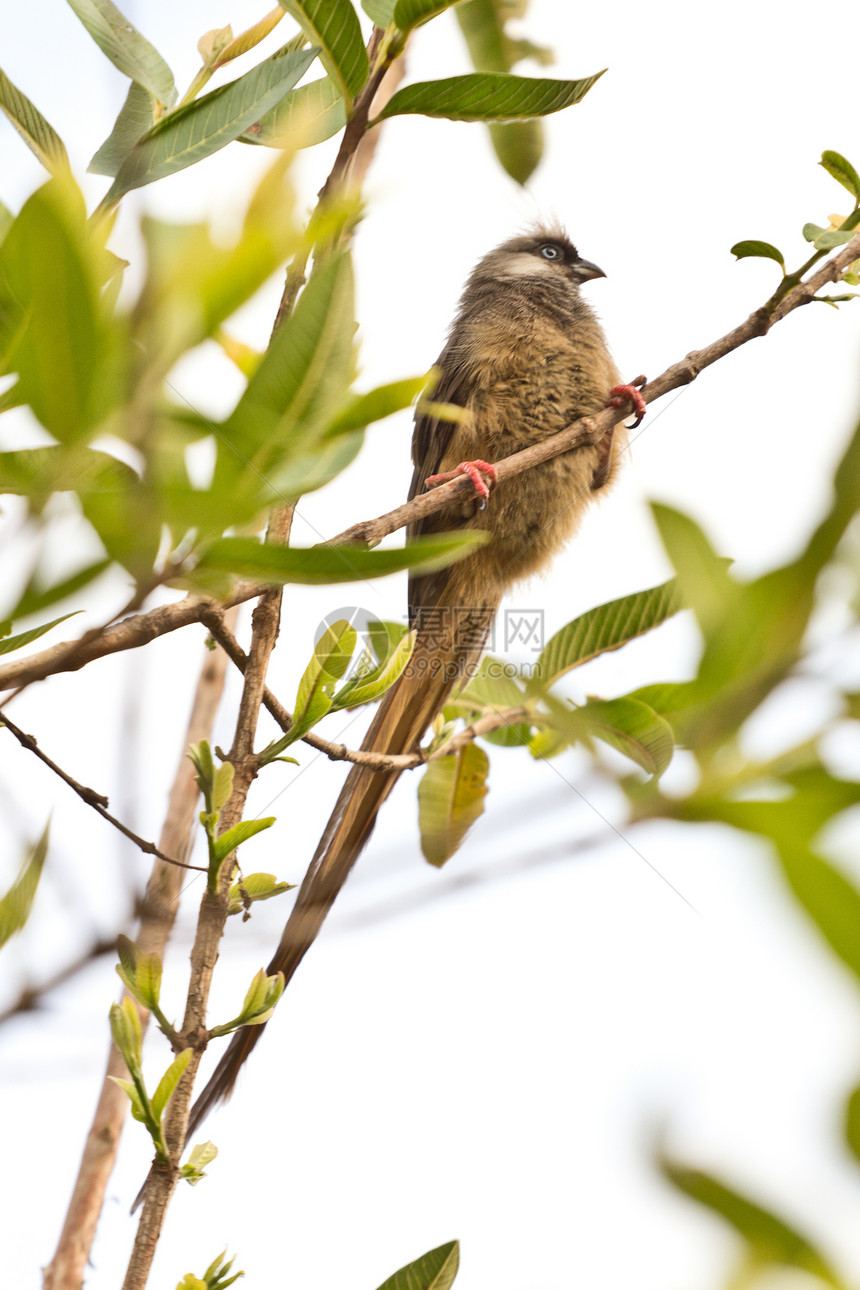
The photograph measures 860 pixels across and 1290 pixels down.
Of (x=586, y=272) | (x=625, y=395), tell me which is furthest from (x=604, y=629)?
(x=586, y=272)

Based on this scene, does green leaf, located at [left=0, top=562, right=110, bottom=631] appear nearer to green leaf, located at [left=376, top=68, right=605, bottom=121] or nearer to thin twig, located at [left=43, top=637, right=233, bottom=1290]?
thin twig, located at [left=43, top=637, right=233, bottom=1290]

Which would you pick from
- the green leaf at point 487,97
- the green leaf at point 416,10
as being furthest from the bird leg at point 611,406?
the green leaf at point 416,10

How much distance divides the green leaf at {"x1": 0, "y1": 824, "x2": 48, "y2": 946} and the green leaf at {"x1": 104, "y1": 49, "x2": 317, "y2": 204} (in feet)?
1.85

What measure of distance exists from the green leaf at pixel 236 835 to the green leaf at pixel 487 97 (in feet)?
2.34

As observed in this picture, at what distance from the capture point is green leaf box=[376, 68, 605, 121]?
985 millimetres

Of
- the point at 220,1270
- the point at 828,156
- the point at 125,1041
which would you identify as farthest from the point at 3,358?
the point at 828,156

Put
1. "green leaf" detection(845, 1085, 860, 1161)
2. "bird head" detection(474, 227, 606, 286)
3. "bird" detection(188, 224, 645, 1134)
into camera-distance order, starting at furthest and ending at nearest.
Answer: "bird head" detection(474, 227, 606, 286) → "bird" detection(188, 224, 645, 1134) → "green leaf" detection(845, 1085, 860, 1161)

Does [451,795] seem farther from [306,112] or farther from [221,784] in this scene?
[306,112]

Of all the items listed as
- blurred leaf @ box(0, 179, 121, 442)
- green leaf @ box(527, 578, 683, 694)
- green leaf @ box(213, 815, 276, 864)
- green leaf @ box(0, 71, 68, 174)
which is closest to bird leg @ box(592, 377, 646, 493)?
green leaf @ box(527, 578, 683, 694)

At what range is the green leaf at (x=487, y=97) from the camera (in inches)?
38.8

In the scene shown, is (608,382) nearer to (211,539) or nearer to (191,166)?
(191,166)

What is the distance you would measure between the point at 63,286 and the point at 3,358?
286 millimetres

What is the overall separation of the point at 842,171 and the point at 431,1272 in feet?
4.91

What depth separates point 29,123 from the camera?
95 cm
